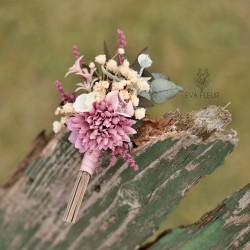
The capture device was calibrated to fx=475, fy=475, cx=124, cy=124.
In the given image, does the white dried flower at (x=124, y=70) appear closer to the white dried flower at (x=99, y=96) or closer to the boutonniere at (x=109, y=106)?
the boutonniere at (x=109, y=106)

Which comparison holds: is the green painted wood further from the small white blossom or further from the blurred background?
the blurred background

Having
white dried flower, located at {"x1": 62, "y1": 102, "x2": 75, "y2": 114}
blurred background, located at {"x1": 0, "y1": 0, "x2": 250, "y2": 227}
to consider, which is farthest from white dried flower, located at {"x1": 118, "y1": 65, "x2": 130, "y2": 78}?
blurred background, located at {"x1": 0, "y1": 0, "x2": 250, "y2": 227}

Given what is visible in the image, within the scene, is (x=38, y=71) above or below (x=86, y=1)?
below

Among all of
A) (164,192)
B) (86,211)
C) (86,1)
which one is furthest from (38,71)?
(164,192)

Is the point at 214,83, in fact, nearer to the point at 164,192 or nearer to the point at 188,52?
the point at 188,52

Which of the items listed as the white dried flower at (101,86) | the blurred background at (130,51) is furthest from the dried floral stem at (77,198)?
the blurred background at (130,51)

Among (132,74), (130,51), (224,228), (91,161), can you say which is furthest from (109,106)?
(130,51)
